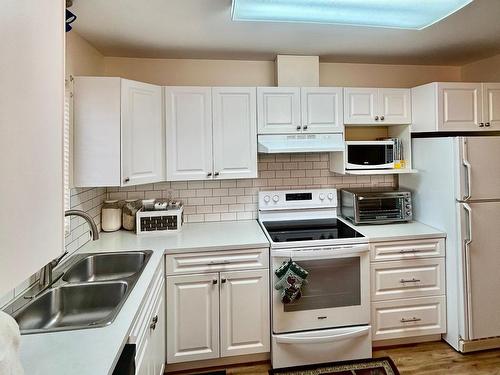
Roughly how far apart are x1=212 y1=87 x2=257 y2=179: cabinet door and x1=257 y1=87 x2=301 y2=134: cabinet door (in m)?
0.06

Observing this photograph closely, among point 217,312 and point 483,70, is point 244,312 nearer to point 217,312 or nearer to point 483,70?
point 217,312

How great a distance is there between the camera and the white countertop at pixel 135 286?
3.19 feet

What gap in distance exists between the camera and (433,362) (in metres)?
2.26

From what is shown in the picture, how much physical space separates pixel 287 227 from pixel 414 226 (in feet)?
3.50

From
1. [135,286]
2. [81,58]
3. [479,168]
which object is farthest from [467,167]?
[81,58]

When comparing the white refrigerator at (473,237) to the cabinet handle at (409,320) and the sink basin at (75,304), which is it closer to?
the cabinet handle at (409,320)

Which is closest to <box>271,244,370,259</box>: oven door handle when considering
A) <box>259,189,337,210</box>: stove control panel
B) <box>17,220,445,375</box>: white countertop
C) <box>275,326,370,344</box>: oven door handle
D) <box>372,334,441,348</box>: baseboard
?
<box>17,220,445,375</box>: white countertop

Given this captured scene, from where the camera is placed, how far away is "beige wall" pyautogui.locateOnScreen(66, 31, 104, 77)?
6.66ft

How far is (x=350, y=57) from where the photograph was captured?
2.79 m

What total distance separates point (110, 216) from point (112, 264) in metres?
0.63

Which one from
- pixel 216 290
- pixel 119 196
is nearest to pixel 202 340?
pixel 216 290

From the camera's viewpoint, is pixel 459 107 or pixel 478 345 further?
pixel 459 107

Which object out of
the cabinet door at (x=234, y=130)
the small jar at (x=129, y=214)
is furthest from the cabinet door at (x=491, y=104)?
the small jar at (x=129, y=214)

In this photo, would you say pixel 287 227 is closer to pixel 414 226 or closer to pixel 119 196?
pixel 414 226
